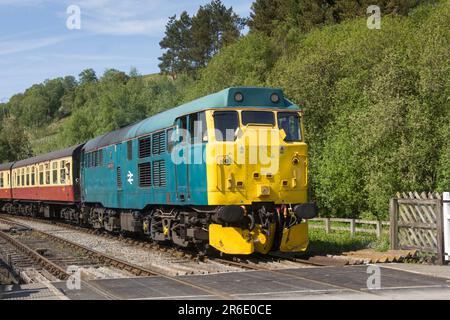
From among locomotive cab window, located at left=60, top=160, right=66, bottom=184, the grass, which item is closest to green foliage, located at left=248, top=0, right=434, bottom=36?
locomotive cab window, located at left=60, top=160, right=66, bottom=184

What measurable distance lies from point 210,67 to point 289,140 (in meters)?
41.6

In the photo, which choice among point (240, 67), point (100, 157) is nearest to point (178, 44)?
point (240, 67)

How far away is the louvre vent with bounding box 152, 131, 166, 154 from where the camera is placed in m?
16.7

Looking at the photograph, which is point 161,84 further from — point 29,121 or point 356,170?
point 29,121

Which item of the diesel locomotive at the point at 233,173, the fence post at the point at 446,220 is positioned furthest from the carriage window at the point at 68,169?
the fence post at the point at 446,220

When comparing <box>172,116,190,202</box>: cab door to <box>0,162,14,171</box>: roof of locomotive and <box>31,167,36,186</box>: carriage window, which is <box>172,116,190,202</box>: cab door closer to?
<box>31,167,36,186</box>: carriage window

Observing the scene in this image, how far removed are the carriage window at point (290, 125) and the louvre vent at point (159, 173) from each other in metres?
3.43

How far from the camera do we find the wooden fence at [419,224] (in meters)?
13.8

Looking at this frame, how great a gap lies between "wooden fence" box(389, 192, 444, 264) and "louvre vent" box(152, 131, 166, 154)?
6135mm

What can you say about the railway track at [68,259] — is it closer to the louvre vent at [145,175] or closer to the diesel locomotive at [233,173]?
the diesel locomotive at [233,173]

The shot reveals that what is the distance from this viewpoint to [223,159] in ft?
47.0

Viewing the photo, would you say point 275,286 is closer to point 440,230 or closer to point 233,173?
point 233,173
